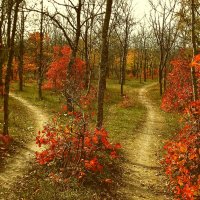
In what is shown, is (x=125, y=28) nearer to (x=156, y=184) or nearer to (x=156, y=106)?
(x=156, y=106)

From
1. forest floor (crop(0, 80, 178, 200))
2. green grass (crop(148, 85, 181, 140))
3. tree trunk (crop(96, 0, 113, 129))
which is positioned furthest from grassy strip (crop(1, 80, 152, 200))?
tree trunk (crop(96, 0, 113, 129))

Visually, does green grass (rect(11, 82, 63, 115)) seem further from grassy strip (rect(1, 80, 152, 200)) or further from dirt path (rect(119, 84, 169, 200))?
dirt path (rect(119, 84, 169, 200))

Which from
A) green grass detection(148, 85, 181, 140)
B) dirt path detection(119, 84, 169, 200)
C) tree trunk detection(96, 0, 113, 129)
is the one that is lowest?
dirt path detection(119, 84, 169, 200)

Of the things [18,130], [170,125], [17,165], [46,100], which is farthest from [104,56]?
[46,100]

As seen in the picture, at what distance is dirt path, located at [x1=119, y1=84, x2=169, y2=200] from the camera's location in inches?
441

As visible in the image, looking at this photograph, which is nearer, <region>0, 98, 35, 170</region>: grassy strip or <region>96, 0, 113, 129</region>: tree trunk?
<region>96, 0, 113, 129</region>: tree trunk

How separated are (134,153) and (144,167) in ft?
6.39

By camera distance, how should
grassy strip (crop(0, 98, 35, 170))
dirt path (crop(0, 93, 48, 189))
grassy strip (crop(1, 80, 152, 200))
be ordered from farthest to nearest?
grassy strip (crop(0, 98, 35, 170))
dirt path (crop(0, 93, 48, 189))
grassy strip (crop(1, 80, 152, 200))

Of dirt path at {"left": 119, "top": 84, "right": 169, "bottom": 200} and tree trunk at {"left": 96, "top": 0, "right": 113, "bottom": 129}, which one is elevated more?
tree trunk at {"left": 96, "top": 0, "right": 113, "bottom": 129}

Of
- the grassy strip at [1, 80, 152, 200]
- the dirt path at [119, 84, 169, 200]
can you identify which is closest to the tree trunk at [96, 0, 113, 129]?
the dirt path at [119, 84, 169, 200]

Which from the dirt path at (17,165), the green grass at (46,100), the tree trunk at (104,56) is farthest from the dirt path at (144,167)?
the green grass at (46,100)

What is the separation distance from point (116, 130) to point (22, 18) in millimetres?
22735

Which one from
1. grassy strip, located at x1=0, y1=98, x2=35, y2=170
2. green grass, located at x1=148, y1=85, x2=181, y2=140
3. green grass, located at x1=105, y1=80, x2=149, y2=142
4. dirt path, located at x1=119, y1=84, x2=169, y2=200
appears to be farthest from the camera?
green grass, located at x1=148, y1=85, x2=181, y2=140

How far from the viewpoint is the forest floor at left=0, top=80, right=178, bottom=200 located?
37.2 feet
